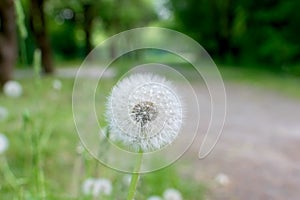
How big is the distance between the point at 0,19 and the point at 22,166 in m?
5.25

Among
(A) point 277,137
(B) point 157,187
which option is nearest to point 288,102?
(A) point 277,137

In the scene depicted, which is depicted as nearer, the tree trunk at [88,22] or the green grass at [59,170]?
the green grass at [59,170]

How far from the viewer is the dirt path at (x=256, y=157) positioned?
3.22 m

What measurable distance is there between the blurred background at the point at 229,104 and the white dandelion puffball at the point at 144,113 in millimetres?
424

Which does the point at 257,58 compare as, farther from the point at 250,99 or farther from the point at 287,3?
the point at 250,99

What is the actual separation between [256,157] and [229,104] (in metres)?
3.82

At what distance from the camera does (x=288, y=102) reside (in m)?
8.01

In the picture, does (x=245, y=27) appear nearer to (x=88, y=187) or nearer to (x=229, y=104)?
(x=229, y=104)

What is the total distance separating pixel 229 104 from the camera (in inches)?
313

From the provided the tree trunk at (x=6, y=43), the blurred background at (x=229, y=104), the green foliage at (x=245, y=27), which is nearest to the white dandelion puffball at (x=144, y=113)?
the blurred background at (x=229, y=104)

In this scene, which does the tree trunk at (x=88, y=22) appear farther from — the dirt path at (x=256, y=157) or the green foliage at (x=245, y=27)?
the dirt path at (x=256, y=157)

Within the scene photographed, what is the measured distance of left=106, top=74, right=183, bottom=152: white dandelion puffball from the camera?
784mm

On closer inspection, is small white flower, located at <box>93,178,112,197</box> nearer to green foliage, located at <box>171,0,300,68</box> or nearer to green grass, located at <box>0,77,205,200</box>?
green grass, located at <box>0,77,205,200</box>

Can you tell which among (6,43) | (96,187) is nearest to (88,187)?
(96,187)
